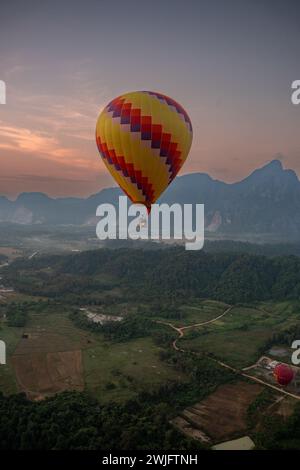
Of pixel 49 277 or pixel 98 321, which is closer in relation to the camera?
pixel 98 321

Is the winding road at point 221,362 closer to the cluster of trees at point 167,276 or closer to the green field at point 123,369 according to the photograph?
the green field at point 123,369

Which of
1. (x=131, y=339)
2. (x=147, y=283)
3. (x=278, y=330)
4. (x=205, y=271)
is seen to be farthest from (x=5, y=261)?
(x=278, y=330)

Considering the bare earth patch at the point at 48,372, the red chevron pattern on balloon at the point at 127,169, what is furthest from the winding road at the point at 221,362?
the red chevron pattern on balloon at the point at 127,169

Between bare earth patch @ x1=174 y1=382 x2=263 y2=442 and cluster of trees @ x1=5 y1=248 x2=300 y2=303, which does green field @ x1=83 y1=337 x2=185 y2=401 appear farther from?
cluster of trees @ x1=5 y1=248 x2=300 y2=303

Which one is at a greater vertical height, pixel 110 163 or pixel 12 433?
pixel 110 163

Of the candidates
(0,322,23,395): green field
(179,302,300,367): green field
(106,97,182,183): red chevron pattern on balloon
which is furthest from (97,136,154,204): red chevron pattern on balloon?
(179,302,300,367): green field

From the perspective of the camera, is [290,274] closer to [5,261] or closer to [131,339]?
[131,339]
